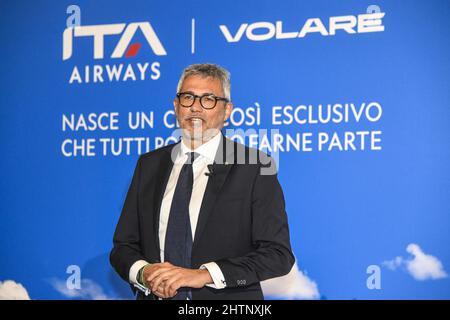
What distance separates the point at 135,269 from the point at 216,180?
1.46 ft

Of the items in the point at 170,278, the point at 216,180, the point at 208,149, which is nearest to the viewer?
the point at 170,278

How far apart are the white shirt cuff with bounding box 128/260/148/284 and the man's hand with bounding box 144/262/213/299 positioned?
0.22 ft

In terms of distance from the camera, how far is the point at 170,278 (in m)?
2.35

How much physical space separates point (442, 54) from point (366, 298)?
4.49 feet

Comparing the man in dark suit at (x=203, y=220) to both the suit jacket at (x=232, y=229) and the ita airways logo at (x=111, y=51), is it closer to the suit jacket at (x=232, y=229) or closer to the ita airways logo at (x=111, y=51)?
the suit jacket at (x=232, y=229)

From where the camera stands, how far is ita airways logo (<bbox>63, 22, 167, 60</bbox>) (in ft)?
13.9

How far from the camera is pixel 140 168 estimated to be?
2.76m

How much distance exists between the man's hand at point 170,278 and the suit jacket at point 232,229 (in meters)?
0.08

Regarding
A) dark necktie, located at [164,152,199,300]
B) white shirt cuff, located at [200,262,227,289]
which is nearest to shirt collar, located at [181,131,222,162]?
dark necktie, located at [164,152,199,300]

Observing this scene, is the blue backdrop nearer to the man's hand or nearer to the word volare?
the word volare

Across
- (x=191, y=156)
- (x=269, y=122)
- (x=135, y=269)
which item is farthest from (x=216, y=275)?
(x=269, y=122)

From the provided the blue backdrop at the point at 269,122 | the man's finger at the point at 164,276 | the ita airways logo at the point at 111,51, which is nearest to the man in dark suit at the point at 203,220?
the man's finger at the point at 164,276

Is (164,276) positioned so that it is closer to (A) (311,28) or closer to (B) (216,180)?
(B) (216,180)

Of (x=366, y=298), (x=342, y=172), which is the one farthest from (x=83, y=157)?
(x=366, y=298)
